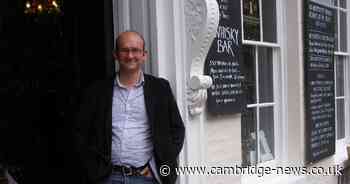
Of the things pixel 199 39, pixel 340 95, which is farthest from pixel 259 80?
pixel 340 95

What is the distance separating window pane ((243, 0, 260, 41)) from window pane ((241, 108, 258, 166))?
0.65m

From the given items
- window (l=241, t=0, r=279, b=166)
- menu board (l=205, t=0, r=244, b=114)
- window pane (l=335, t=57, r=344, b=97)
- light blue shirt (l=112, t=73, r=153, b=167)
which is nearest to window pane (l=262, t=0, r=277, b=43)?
window (l=241, t=0, r=279, b=166)

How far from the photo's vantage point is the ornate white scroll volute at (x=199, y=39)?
9.87 ft

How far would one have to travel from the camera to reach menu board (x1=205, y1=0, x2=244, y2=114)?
11.2ft

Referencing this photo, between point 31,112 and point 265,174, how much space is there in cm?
253

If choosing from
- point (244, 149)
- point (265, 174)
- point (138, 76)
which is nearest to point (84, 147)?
point (138, 76)

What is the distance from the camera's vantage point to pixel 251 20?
4.28 meters

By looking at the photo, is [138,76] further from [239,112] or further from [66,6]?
[66,6]

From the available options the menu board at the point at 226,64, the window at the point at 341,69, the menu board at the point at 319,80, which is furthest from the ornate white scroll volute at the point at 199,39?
the window at the point at 341,69

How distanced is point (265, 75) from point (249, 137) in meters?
0.64

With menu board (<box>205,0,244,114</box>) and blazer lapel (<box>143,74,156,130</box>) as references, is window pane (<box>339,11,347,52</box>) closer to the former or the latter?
menu board (<box>205,0,244,114</box>)

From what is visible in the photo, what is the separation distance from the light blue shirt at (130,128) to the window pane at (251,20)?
177cm

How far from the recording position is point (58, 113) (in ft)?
16.5

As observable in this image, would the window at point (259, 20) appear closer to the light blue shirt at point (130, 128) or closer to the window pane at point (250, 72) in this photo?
the window pane at point (250, 72)
